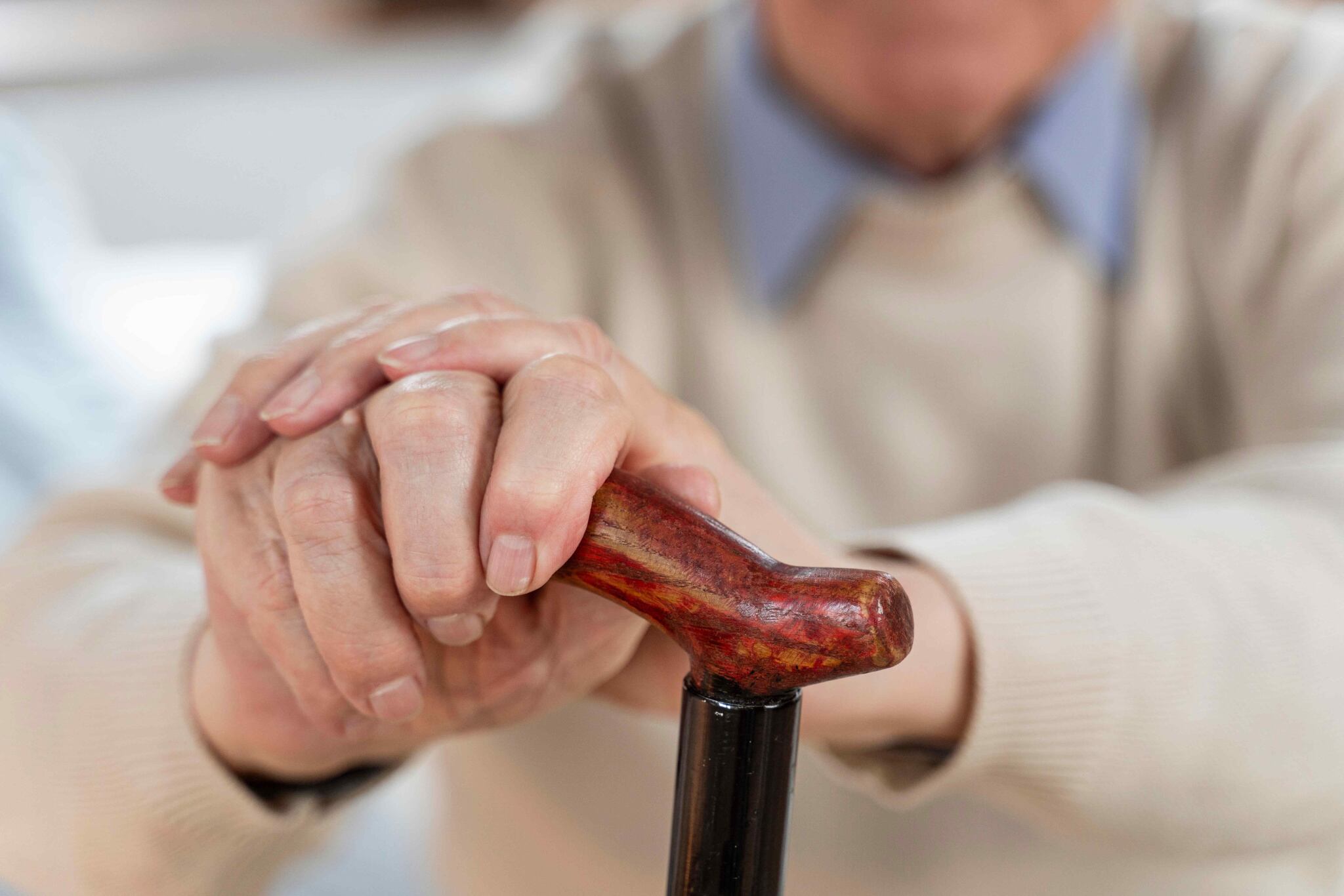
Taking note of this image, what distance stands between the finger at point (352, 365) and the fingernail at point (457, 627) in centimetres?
8

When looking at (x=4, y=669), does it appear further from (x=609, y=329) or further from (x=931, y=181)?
(x=931, y=181)

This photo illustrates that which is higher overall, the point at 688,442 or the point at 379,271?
the point at 379,271

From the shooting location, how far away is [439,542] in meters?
0.36

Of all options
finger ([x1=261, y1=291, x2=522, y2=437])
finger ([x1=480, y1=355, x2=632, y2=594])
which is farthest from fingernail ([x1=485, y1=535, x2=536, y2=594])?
finger ([x1=261, y1=291, x2=522, y2=437])

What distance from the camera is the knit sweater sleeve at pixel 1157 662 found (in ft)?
1.74

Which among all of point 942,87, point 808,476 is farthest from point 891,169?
point 808,476

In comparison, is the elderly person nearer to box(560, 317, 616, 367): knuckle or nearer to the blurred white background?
box(560, 317, 616, 367): knuckle

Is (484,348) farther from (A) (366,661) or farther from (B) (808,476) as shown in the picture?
(B) (808,476)

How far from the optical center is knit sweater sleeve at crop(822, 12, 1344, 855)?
53 cm

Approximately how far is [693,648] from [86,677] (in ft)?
1.10

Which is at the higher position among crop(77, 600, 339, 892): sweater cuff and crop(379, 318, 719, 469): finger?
crop(379, 318, 719, 469): finger

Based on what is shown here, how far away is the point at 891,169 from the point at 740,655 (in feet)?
1.94

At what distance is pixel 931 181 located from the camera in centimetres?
84

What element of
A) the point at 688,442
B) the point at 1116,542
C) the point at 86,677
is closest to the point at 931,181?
the point at 1116,542
